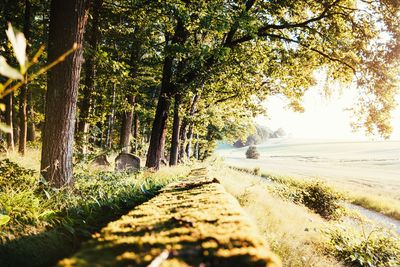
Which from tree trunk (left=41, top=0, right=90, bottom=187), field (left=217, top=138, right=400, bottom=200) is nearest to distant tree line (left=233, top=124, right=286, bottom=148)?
field (left=217, top=138, right=400, bottom=200)

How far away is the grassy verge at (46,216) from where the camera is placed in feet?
9.47

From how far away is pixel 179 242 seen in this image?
193 centimetres

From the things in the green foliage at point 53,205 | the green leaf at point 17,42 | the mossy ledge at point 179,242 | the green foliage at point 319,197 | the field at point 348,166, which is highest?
the green leaf at point 17,42

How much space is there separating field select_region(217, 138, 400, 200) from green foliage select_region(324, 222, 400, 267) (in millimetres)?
16828

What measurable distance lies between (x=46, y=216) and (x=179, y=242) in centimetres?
240

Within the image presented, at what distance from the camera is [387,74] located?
11.2 meters

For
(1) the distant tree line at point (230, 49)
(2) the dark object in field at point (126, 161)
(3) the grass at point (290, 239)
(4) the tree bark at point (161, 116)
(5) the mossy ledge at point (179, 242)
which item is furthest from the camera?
(4) the tree bark at point (161, 116)

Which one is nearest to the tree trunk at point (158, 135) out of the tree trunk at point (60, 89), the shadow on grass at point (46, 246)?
the tree trunk at point (60, 89)

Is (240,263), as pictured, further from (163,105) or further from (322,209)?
(322,209)

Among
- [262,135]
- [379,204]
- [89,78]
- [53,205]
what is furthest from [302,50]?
[262,135]

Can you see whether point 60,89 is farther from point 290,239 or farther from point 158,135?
point 158,135

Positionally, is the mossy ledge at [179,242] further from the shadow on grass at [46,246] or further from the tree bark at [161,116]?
the tree bark at [161,116]

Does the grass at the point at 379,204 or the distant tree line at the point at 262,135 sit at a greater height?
the distant tree line at the point at 262,135

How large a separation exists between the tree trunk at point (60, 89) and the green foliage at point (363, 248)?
6.52 meters
